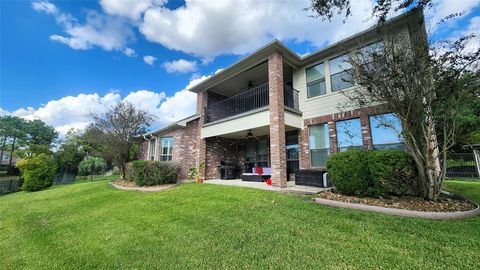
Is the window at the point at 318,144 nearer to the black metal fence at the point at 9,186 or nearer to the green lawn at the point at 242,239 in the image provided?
the green lawn at the point at 242,239

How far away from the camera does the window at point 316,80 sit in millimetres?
9367

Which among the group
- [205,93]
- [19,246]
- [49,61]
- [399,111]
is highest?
[49,61]

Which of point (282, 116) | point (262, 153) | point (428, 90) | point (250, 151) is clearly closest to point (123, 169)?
point (250, 151)

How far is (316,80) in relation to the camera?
961 centimetres

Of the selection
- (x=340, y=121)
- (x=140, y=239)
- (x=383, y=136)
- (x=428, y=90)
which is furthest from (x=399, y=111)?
(x=140, y=239)

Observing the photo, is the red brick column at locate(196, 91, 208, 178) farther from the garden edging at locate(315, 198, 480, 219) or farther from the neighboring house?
the garden edging at locate(315, 198, 480, 219)

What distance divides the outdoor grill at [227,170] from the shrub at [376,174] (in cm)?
765

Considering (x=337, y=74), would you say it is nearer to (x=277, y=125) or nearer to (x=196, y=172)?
(x=277, y=125)

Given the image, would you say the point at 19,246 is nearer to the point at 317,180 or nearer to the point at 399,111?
the point at 317,180

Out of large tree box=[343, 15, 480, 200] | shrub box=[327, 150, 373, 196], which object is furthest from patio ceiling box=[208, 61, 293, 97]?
shrub box=[327, 150, 373, 196]

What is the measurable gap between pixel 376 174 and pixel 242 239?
3.98 metres

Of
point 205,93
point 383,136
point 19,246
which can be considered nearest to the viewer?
point 19,246

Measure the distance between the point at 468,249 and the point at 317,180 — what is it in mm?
5284

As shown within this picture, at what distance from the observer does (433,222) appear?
3.75m
